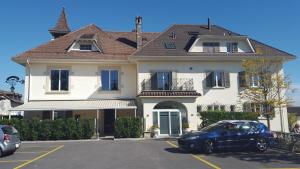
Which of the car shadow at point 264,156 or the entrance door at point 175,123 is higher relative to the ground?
the entrance door at point 175,123

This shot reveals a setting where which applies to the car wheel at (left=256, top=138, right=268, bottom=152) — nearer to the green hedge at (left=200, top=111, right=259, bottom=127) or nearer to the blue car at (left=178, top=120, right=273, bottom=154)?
the blue car at (left=178, top=120, right=273, bottom=154)

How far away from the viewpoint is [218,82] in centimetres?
2931

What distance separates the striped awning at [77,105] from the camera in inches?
1014

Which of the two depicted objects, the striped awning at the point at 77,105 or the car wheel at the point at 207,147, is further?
the striped awning at the point at 77,105

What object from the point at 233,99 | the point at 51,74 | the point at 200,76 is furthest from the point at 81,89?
the point at 233,99

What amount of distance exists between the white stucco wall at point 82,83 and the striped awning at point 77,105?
2.90ft

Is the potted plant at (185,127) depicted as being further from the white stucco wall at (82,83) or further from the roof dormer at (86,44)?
the roof dormer at (86,44)

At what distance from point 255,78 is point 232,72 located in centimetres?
413

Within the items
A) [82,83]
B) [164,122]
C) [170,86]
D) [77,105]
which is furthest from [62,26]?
[164,122]

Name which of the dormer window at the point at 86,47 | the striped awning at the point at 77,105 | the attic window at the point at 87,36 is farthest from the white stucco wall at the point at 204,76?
the attic window at the point at 87,36

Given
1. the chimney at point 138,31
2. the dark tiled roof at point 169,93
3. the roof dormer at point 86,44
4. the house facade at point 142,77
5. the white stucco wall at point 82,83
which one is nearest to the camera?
the dark tiled roof at point 169,93

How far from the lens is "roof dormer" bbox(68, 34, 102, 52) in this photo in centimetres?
2970

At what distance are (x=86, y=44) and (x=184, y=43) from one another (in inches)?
378

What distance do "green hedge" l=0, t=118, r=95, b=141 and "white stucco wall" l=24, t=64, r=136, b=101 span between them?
4.34 metres
